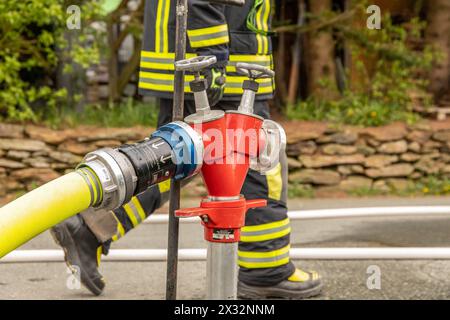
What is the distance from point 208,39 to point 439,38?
210 inches


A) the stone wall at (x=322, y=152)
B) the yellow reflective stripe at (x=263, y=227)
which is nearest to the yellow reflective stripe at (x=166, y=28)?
the yellow reflective stripe at (x=263, y=227)

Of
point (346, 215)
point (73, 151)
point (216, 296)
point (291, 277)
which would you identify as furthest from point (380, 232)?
point (216, 296)

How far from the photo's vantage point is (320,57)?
7617 millimetres

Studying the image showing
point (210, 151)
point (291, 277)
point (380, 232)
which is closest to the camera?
point (210, 151)

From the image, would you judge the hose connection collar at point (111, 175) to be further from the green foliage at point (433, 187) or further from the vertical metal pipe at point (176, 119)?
the green foliage at point (433, 187)

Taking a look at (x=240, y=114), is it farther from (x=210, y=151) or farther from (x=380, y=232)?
(x=380, y=232)

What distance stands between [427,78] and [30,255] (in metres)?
5.29

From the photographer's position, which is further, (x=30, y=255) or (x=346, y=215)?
(x=346, y=215)

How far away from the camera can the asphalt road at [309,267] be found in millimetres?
3533

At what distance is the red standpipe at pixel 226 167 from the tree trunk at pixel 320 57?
19.0ft

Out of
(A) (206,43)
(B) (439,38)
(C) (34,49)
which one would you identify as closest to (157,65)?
(A) (206,43)
